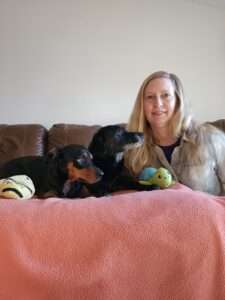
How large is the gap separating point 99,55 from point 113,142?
1.34 metres

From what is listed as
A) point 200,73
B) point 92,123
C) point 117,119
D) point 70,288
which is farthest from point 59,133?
point 70,288

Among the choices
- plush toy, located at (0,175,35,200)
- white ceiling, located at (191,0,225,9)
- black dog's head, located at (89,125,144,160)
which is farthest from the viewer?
white ceiling, located at (191,0,225,9)

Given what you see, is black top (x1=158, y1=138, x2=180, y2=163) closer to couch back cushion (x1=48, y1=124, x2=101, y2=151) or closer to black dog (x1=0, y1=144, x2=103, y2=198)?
black dog (x1=0, y1=144, x2=103, y2=198)

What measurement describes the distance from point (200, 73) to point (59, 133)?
1.42 meters

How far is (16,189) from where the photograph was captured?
99cm

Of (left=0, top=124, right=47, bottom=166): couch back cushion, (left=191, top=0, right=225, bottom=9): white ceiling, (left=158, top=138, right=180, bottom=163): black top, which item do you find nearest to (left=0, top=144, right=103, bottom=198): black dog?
(left=158, top=138, right=180, bottom=163): black top

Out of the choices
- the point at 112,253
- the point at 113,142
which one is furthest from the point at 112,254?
the point at 113,142

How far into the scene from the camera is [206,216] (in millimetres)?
757

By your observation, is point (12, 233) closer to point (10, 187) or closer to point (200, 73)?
point (10, 187)

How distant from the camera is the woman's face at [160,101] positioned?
4.93ft

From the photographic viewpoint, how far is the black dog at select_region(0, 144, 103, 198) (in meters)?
1.26

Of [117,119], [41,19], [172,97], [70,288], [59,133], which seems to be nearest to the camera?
[70,288]

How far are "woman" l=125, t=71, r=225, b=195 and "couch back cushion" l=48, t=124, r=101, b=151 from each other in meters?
0.60

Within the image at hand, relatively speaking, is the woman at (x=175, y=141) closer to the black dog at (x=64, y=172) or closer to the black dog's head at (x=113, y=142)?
the black dog's head at (x=113, y=142)
